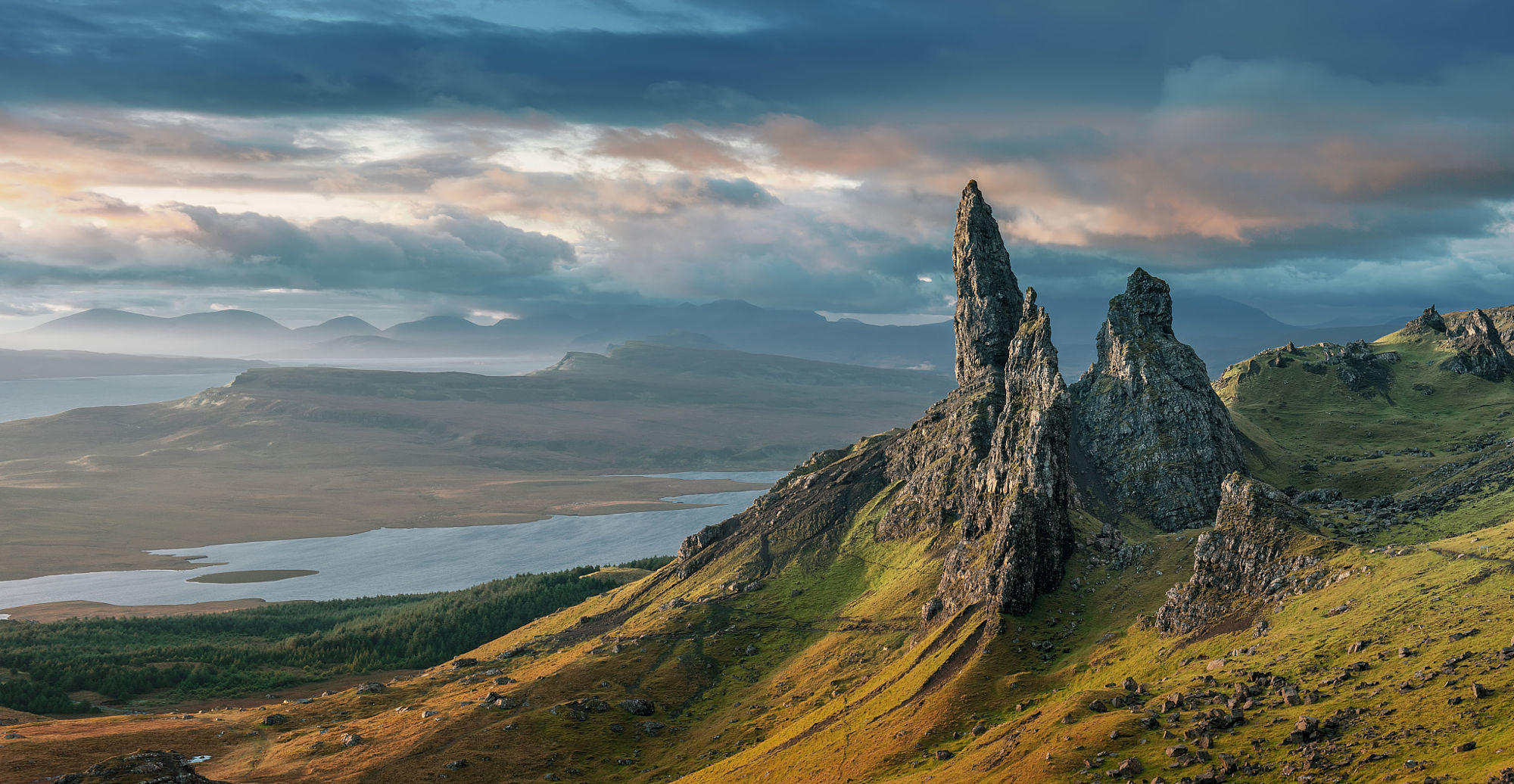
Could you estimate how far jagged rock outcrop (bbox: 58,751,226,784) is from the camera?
13400cm

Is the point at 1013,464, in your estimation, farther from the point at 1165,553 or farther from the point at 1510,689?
the point at 1510,689

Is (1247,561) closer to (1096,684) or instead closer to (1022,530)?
(1096,684)

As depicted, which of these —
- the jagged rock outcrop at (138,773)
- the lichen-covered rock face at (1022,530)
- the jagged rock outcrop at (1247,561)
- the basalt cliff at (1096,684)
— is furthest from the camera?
the lichen-covered rock face at (1022,530)

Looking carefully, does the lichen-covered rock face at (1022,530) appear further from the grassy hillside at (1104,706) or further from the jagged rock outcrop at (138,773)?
the jagged rock outcrop at (138,773)

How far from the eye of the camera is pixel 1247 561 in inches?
5123

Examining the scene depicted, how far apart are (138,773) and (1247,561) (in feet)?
514

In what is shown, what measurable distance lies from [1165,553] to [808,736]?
67.3 metres

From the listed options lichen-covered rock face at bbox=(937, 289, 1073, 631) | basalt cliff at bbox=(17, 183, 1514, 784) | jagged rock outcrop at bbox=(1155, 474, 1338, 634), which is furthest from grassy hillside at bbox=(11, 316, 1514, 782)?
lichen-covered rock face at bbox=(937, 289, 1073, 631)

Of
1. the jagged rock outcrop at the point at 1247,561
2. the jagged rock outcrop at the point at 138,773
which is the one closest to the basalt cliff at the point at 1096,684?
the jagged rock outcrop at the point at 1247,561

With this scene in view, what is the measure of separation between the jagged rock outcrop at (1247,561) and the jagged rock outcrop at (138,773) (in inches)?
5556

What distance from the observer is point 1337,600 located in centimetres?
11344

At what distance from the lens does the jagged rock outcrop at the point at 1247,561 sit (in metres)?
125

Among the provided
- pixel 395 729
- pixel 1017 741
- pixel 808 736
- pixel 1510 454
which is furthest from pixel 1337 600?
pixel 395 729

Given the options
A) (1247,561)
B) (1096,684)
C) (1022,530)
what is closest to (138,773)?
(1096,684)
